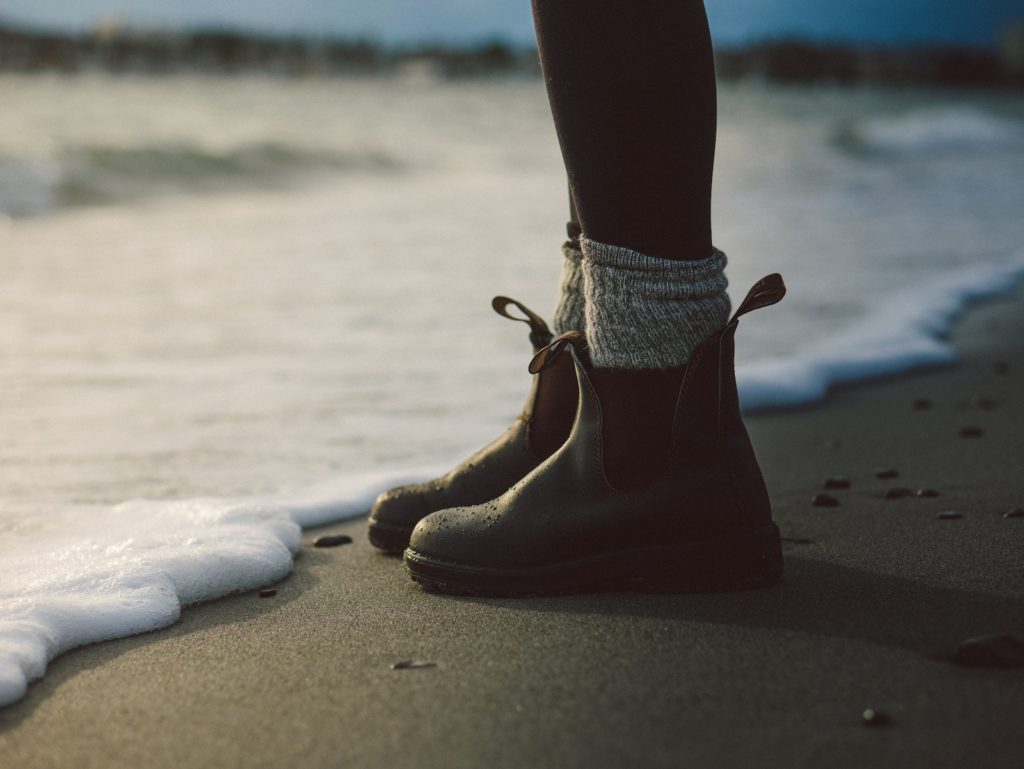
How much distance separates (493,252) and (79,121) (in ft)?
38.2

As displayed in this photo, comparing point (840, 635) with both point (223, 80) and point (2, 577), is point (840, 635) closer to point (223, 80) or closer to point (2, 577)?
point (2, 577)

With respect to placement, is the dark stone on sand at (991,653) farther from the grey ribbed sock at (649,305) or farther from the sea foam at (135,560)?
the sea foam at (135,560)

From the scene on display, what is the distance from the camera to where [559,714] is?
1.10 m

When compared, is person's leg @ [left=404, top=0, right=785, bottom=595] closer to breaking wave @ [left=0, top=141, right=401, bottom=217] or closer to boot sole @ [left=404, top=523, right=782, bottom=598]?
boot sole @ [left=404, top=523, right=782, bottom=598]

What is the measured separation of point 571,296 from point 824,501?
1.99 feet

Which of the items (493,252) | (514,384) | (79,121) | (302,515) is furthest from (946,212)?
(79,121)

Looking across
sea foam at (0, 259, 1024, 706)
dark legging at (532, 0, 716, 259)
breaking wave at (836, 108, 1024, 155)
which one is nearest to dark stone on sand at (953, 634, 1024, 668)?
dark legging at (532, 0, 716, 259)

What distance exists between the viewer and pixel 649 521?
4.96 feet

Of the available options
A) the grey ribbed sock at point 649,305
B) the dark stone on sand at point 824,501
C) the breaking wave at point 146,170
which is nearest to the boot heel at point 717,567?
the grey ribbed sock at point 649,305

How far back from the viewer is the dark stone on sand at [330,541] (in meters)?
1.88

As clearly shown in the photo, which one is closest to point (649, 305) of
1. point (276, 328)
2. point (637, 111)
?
point (637, 111)

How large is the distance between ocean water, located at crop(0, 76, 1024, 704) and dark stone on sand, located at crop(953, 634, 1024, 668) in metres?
0.94

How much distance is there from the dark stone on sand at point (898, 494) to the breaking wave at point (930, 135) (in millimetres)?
16306

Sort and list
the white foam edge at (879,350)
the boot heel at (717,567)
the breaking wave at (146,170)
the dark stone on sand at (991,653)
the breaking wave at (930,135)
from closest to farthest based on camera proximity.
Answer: the dark stone on sand at (991,653) < the boot heel at (717,567) < the white foam edge at (879,350) < the breaking wave at (146,170) < the breaking wave at (930,135)
